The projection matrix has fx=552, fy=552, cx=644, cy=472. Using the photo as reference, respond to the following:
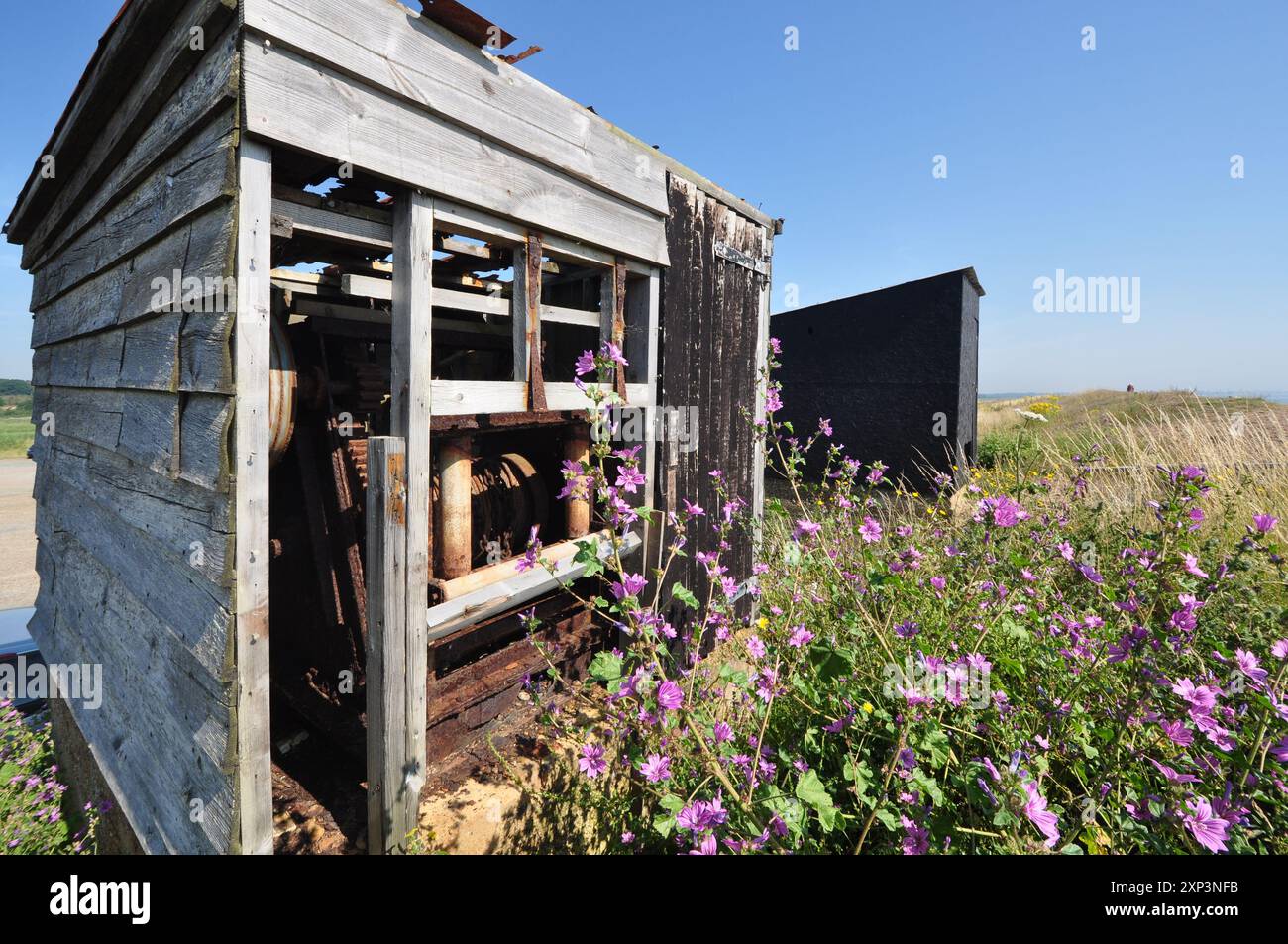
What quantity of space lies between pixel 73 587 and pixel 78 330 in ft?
5.72

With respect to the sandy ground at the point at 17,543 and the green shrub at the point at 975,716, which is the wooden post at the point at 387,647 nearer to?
the green shrub at the point at 975,716

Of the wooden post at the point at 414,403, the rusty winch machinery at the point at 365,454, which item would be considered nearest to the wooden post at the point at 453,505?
the rusty winch machinery at the point at 365,454

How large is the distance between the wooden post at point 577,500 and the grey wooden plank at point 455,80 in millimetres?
1415

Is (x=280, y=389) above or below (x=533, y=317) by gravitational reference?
below

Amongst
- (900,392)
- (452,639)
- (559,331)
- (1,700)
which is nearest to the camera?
(452,639)

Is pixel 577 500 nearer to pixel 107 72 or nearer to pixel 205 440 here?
pixel 205 440

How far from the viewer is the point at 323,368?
312 cm

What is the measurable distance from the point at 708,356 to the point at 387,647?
9.69 feet

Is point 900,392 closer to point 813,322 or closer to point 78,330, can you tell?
point 813,322

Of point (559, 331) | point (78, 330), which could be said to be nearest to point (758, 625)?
point (559, 331)

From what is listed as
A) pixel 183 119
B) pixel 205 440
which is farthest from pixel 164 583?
pixel 183 119

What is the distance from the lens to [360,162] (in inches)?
81.4

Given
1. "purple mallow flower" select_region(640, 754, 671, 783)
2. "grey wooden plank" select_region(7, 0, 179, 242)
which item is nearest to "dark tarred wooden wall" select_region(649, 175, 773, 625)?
"purple mallow flower" select_region(640, 754, 671, 783)

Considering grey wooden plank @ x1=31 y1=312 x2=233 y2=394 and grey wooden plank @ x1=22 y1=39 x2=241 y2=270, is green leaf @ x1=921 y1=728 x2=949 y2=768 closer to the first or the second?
grey wooden plank @ x1=31 y1=312 x2=233 y2=394
